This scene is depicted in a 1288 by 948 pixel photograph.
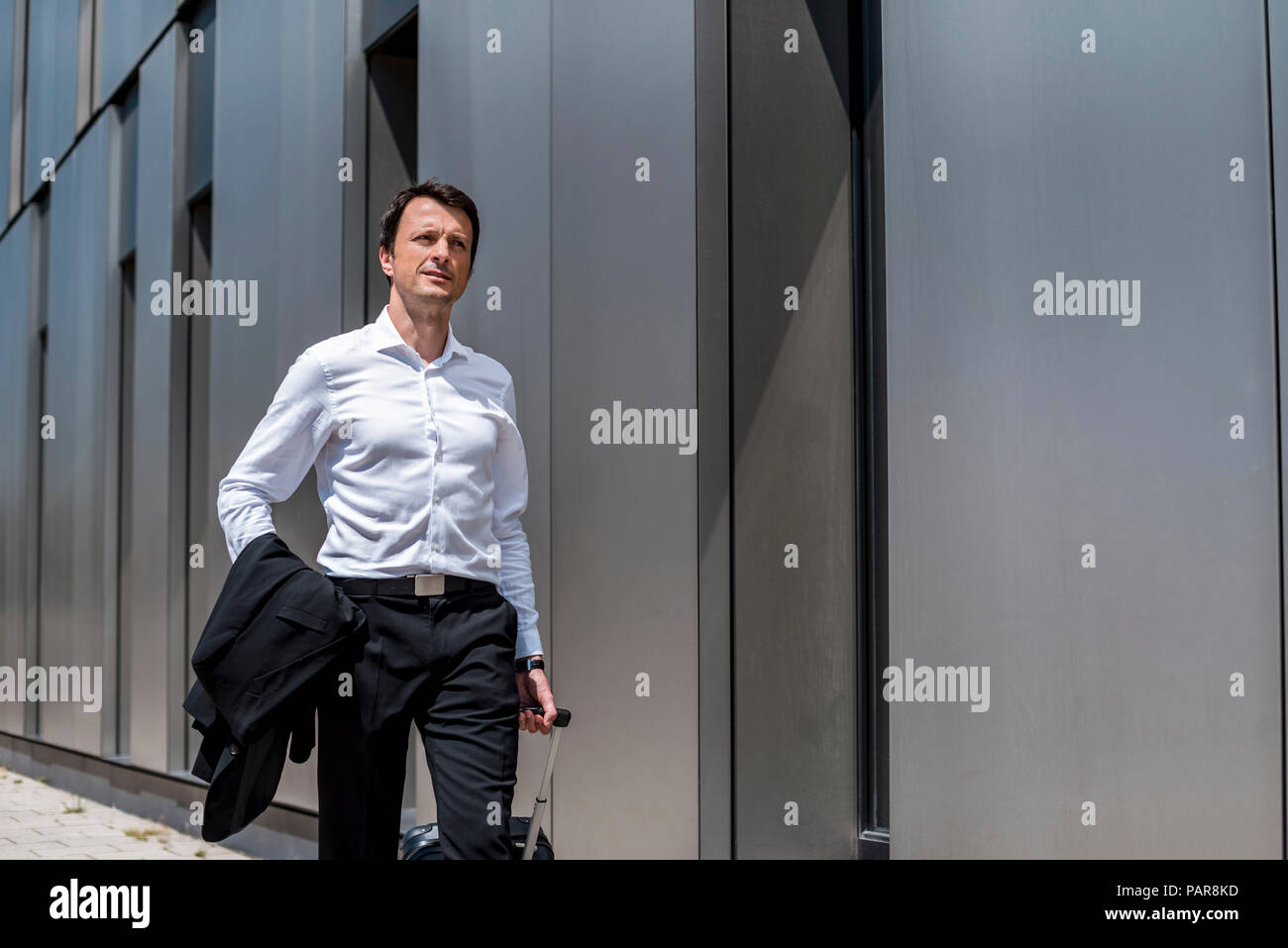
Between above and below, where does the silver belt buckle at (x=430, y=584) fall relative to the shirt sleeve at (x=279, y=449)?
below

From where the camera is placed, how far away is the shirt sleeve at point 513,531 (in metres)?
3.66

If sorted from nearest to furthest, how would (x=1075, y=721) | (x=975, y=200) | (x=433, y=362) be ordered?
(x=433, y=362), (x=1075, y=721), (x=975, y=200)

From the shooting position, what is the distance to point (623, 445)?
6.07 metres

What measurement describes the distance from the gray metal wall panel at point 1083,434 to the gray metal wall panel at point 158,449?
6.77 meters

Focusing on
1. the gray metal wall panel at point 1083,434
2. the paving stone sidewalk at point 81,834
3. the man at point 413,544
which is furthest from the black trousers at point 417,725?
the paving stone sidewalk at point 81,834

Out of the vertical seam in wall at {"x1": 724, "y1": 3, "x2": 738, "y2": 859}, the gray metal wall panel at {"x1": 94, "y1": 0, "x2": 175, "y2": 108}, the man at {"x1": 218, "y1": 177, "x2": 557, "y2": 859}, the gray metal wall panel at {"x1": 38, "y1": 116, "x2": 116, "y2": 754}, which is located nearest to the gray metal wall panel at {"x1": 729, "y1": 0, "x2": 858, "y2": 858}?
the vertical seam in wall at {"x1": 724, "y1": 3, "x2": 738, "y2": 859}

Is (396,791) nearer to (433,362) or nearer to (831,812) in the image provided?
(433,362)

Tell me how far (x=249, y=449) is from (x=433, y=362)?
0.53 metres

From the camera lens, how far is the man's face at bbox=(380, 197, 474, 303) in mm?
3570

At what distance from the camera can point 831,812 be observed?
5637mm

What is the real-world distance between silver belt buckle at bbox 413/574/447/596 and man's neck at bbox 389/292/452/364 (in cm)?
61

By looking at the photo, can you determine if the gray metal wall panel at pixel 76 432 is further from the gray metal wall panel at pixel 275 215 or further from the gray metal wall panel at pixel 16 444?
the gray metal wall panel at pixel 275 215

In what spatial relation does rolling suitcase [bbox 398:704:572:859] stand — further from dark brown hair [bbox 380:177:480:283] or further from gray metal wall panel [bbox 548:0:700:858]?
gray metal wall panel [bbox 548:0:700:858]
